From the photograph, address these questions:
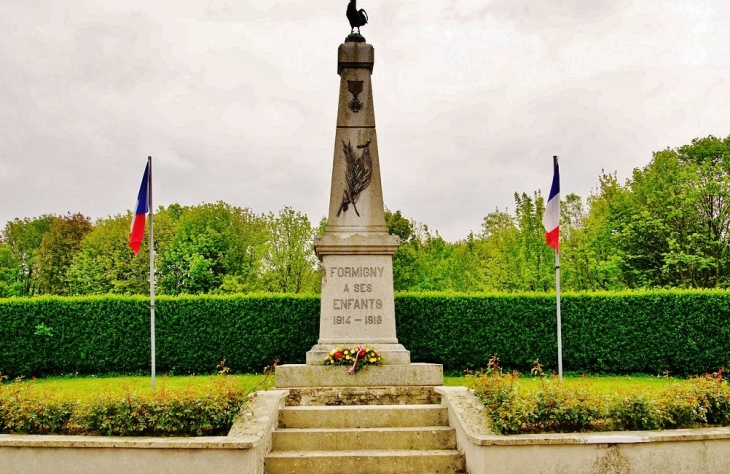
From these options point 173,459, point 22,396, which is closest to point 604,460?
point 173,459

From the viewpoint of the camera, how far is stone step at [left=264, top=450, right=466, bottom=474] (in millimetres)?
7379

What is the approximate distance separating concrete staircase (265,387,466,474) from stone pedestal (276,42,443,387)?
504 millimetres

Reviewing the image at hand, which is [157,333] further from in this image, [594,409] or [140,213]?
[594,409]

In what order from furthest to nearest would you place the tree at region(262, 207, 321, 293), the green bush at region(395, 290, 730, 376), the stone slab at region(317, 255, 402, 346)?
the tree at region(262, 207, 321, 293) → the green bush at region(395, 290, 730, 376) → the stone slab at region(317, 255, 402, 346)

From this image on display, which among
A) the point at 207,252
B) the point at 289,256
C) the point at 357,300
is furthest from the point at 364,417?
the point at 207,252

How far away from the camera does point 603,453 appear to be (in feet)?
22.2

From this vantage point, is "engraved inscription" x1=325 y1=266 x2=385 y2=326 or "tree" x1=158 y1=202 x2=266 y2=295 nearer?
"engraved inscription" x1=325 y1=266 x2=385 y2=326

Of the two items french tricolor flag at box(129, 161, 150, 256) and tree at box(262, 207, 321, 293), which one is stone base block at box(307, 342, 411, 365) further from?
tree at box(262, 207, 321, 293)

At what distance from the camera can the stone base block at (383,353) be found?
1009cm

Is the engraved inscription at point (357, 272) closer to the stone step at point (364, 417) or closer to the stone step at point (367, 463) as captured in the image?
the stone step at point (364, 417)

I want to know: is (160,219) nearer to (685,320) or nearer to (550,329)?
(550,329)

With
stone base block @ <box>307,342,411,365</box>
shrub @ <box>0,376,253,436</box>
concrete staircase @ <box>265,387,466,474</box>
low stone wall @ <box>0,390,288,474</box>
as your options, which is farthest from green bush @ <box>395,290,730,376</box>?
low stone wall @ <box>0,390,288,474</box>

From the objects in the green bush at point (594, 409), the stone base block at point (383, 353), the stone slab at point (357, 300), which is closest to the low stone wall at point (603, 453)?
the green bush at point (594, 409)

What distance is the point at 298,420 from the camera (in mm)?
8414
